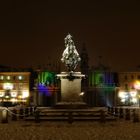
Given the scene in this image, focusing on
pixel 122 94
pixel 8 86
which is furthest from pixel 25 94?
pixel 122 94

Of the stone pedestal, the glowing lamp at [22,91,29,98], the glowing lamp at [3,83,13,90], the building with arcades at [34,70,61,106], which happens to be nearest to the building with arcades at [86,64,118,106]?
the building with arcades at [34,70,61,106]

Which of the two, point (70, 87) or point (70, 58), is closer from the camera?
point (70, 87)

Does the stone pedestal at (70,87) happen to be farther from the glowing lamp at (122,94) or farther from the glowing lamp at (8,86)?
the glowing lamp at (8,86)

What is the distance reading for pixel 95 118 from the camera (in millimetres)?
40469

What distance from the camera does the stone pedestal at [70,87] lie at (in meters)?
52.6

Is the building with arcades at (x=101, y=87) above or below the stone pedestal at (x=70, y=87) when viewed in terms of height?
above

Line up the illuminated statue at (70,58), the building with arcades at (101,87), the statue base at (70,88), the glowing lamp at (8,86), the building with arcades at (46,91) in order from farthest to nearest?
the glowing lamp at (8,86) < the building with arcades at (101,87) < the building with arcades at (46,91) < the illuminated statue at (70,58) < the statue base at (70,88)

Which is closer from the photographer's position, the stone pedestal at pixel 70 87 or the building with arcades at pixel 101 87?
the stone pedestal at pixel 70 87

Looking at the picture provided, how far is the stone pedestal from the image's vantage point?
52594 mm

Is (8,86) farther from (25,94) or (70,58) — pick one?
(70,58)

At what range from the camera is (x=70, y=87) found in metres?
52.8

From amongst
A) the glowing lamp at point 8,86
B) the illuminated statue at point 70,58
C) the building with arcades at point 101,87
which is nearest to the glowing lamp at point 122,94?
the building with arcades at point 101,87

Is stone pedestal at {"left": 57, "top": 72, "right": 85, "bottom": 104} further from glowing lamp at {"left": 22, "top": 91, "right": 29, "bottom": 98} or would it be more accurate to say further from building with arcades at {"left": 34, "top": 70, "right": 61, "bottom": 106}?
glowing lamp at {"left": 22, "top": 91, "right": 29, "bottom": 98}

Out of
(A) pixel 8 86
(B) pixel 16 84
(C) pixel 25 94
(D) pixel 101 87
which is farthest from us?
(B) pixel 16 84
